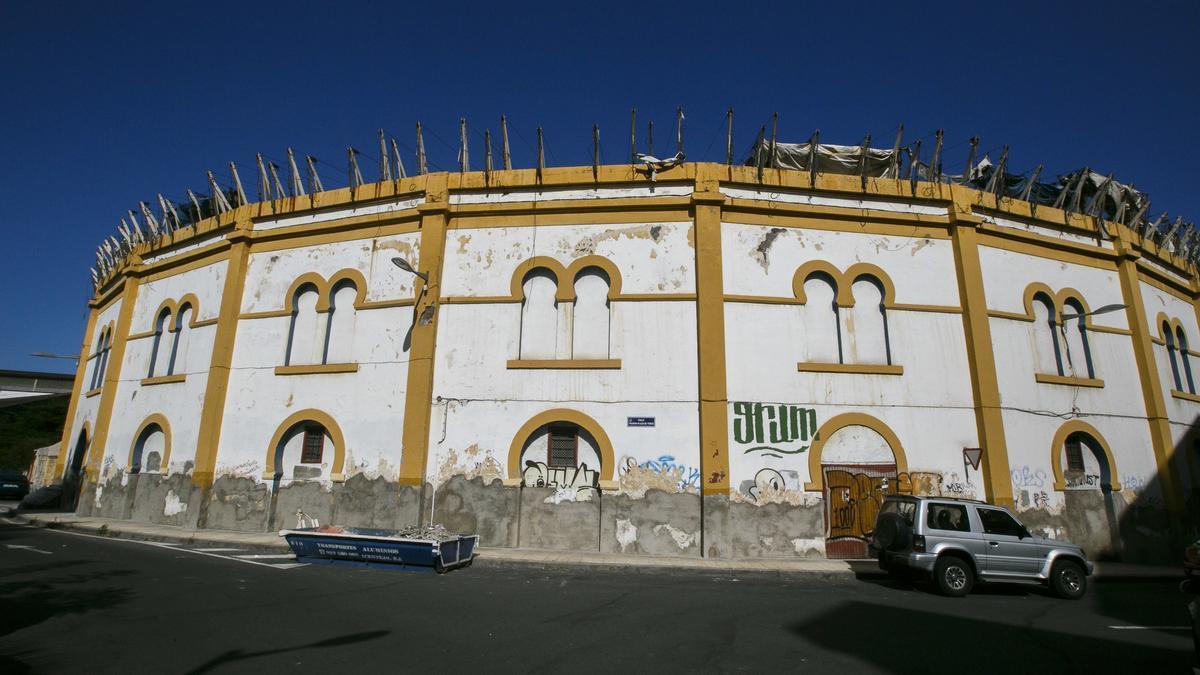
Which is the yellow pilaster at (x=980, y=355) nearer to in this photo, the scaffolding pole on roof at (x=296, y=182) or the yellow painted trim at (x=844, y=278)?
the yellow painted trim at (x=844, y=278)

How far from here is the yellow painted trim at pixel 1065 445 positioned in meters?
14.0

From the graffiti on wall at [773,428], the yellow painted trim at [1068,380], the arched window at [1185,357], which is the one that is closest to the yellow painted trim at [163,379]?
the graffiti on wall at [773,428]

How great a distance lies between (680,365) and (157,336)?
16408 mm

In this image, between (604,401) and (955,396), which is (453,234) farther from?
(955,396)

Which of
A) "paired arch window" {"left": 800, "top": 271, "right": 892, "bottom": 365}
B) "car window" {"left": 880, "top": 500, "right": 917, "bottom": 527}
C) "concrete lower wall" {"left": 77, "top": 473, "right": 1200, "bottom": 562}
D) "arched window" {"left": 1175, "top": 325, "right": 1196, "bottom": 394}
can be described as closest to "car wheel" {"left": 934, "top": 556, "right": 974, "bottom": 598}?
"car window" {"left": 880, "top": 500, "right": 917, "bottom": 527}

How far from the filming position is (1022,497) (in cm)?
1355

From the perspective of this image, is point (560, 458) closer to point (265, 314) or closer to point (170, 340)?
point (265, 314)

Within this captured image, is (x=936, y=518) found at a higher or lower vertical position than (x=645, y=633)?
higher

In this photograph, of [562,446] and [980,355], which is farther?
[980,355]

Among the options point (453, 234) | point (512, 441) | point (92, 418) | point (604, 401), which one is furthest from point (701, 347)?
point (92, 418)

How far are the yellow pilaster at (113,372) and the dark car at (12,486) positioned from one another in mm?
15243

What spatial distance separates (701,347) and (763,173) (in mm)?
4734


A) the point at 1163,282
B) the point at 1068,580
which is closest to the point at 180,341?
the point at 1068,580

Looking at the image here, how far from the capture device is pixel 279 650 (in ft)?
18.4
